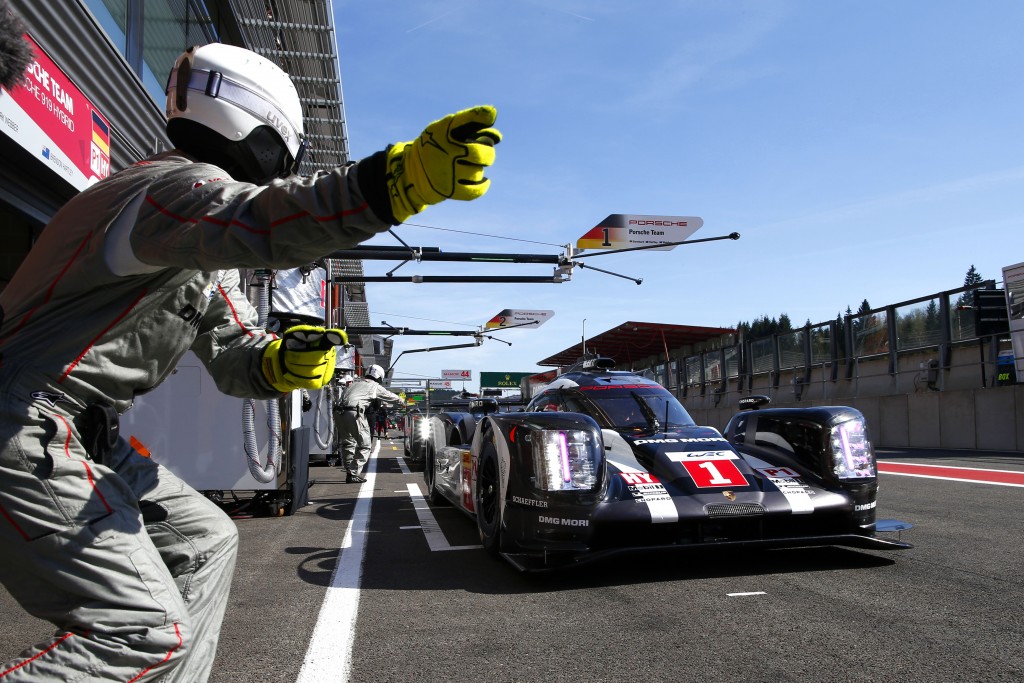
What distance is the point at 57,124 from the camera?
5977mm

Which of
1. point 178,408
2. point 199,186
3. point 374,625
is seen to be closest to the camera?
point 199,186

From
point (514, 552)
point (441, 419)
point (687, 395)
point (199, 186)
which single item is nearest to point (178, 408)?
point (441, 419)

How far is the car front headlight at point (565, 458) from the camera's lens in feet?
13.8

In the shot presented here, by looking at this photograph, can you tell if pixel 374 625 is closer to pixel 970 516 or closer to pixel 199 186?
pixel 199 186

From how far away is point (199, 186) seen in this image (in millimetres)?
1479

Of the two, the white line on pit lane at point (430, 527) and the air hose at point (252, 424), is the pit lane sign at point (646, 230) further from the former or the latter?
the air hose at point (252, 424)

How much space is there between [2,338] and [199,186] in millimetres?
554

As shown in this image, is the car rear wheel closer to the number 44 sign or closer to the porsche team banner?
the number 44 sign

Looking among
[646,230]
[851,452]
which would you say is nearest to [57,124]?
[851,452]

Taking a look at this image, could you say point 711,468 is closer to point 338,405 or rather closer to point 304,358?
point 304,358

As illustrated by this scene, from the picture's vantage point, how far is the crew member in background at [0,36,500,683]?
1390mm

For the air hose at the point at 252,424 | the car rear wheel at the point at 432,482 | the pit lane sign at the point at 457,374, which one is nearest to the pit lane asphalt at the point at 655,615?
the air hose at the point at 252,424

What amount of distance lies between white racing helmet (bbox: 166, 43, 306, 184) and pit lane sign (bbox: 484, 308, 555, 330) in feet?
75.6

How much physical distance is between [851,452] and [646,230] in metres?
9.61
